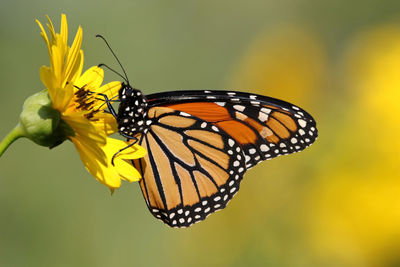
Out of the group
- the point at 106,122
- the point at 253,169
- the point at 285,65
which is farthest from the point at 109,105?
the point at 285,65

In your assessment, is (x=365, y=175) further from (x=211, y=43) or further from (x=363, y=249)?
(x=211, y=43)

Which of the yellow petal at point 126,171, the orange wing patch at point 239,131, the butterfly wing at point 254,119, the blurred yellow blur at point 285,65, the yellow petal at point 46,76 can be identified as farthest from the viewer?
the blurred yellow blur at point 285,65

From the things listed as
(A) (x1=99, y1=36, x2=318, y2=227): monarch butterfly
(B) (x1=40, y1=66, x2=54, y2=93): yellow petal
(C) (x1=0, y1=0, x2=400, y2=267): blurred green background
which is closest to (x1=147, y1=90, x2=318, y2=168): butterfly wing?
(A) (x1=99, y1=36, x2=318, y2=227): monarch butterfly

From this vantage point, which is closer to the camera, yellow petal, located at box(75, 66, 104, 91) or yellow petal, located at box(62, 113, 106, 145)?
yellow petal, located at box(62, 113, 106, 145)

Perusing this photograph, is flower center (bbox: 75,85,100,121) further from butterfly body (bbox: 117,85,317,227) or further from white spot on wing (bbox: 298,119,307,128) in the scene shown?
white spot on wing (bbox: 298,119,307,128)

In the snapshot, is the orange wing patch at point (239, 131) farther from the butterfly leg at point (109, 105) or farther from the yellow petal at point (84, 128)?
the yellow petal at point (84, 128)

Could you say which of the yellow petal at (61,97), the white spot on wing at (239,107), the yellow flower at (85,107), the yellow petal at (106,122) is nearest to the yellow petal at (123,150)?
the yellow flower at (85,107)
